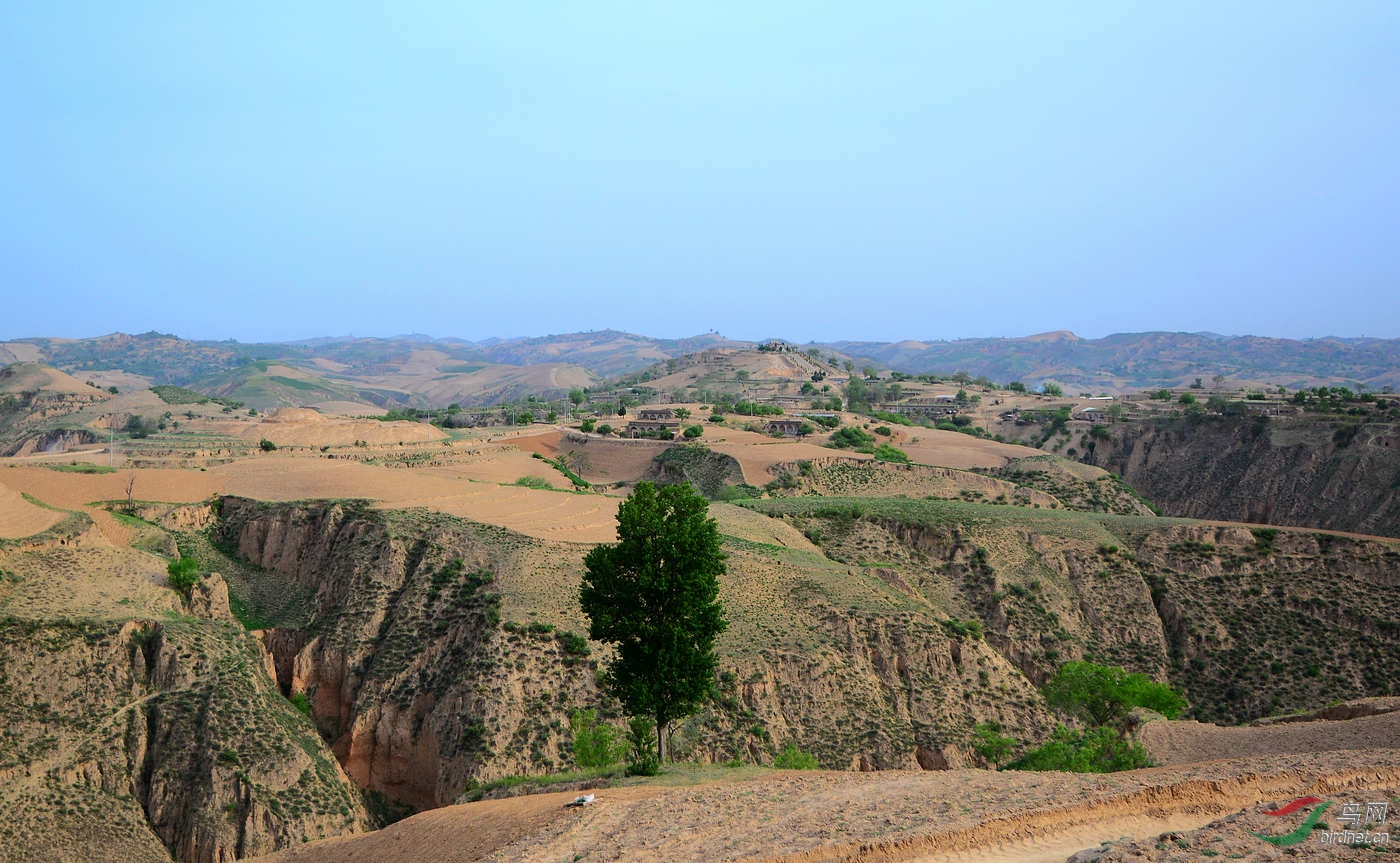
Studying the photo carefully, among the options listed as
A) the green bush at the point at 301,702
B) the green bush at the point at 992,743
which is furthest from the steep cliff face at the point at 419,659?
the green bush at the point at 992,743

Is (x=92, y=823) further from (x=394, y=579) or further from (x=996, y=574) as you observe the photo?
(x=996, y=574)

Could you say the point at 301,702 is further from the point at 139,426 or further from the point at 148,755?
the point at 139,426

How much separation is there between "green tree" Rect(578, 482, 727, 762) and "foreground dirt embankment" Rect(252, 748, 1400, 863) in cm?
454

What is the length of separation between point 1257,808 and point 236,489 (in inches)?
2037

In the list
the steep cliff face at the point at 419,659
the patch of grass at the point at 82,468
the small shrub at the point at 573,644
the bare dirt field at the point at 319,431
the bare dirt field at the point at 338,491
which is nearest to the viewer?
the steep cliff face at the point at 419,659

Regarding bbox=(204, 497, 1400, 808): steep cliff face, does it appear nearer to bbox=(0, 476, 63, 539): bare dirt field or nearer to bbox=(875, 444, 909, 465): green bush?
bbox=(0, 476, 63, 539): bare dirt field

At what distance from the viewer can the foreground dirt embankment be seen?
17438 mm

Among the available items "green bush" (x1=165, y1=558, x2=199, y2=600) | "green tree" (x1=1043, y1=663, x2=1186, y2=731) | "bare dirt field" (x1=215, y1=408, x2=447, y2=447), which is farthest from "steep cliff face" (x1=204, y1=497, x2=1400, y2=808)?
"bare dirt field" (x1=215, y1=408, x2=447, y2=447)

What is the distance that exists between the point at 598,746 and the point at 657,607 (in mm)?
6994

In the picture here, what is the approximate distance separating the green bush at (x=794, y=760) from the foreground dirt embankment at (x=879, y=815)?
371 inches

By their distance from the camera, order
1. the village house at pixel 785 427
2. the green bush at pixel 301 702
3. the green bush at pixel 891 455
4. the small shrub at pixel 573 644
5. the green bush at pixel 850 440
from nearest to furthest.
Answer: the small shrub at pixel 573 644, the green bush at pixel 301 702, the green bush at pixel 891 455, the green bush at pixel 850 440, the village house at pixel 785 427

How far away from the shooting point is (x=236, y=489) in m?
56.7

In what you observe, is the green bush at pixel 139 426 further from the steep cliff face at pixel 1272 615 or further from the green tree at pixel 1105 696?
the steep cliff face at pixel 1272 615

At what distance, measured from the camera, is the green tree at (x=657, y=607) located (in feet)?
91.7
